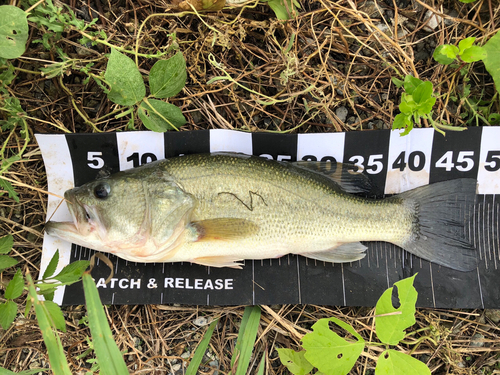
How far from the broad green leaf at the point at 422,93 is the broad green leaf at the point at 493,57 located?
0.63 m

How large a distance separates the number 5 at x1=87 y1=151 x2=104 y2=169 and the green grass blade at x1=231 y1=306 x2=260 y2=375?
165cm

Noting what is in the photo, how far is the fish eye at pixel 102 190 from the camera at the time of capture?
218 cm

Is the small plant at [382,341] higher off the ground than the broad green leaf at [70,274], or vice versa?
the broad green leaf at [70,274]

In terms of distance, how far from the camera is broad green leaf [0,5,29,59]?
215 centimetres

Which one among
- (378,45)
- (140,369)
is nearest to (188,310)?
(140,369)

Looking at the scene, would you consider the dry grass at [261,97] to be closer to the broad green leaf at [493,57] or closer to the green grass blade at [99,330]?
the broad green leaf at [493,57]

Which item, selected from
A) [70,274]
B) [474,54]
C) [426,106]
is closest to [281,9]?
[426,106]

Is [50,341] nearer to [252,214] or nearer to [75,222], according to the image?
[75,222]

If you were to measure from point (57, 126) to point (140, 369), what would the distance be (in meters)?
2.03

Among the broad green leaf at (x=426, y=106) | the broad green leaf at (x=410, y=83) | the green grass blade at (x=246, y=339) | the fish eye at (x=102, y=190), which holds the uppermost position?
the broad green leaf at (x=410, y=83)

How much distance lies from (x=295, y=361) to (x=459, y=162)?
2.02 metres

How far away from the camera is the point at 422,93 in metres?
2.26

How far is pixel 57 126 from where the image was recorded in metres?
2.57

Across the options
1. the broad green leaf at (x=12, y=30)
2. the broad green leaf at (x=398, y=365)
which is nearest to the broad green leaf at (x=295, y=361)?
the broad green leaf at (x=398, y=365)
